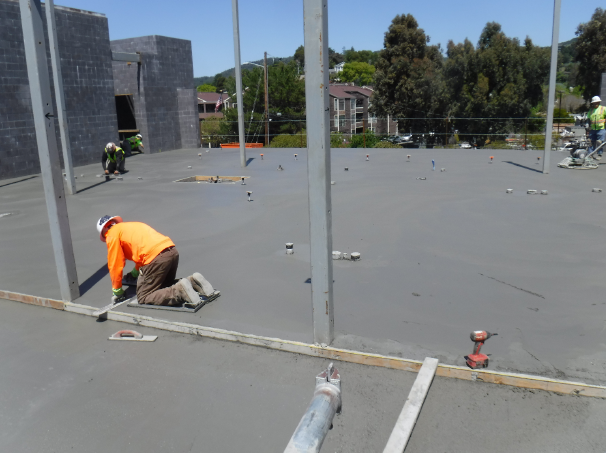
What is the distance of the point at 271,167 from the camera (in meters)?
16.5

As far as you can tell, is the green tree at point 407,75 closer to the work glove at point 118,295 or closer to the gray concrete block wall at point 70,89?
the gray concrete block wall at point 70,89

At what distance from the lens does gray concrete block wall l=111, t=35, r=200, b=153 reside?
2220 centimetres

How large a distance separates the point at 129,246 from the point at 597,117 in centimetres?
1222

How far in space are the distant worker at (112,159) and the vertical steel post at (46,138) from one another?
10.5 meters

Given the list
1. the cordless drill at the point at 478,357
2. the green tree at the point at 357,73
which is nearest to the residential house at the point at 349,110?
the green tree at the point at 357,73

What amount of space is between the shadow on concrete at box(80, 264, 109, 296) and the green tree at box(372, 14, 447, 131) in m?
33.7

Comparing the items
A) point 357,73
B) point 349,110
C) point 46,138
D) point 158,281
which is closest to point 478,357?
point 158,281

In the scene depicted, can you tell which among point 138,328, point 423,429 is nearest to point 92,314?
point 138,328

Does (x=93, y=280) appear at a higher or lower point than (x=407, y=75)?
lower

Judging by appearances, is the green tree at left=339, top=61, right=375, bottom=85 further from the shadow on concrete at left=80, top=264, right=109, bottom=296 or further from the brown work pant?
the brown work pant

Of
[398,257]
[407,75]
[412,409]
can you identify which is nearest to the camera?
[412,409]

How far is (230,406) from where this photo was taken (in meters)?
3.60

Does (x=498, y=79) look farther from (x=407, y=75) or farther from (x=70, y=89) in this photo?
(x=70, y=89)

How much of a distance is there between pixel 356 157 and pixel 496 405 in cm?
Result: 1576
